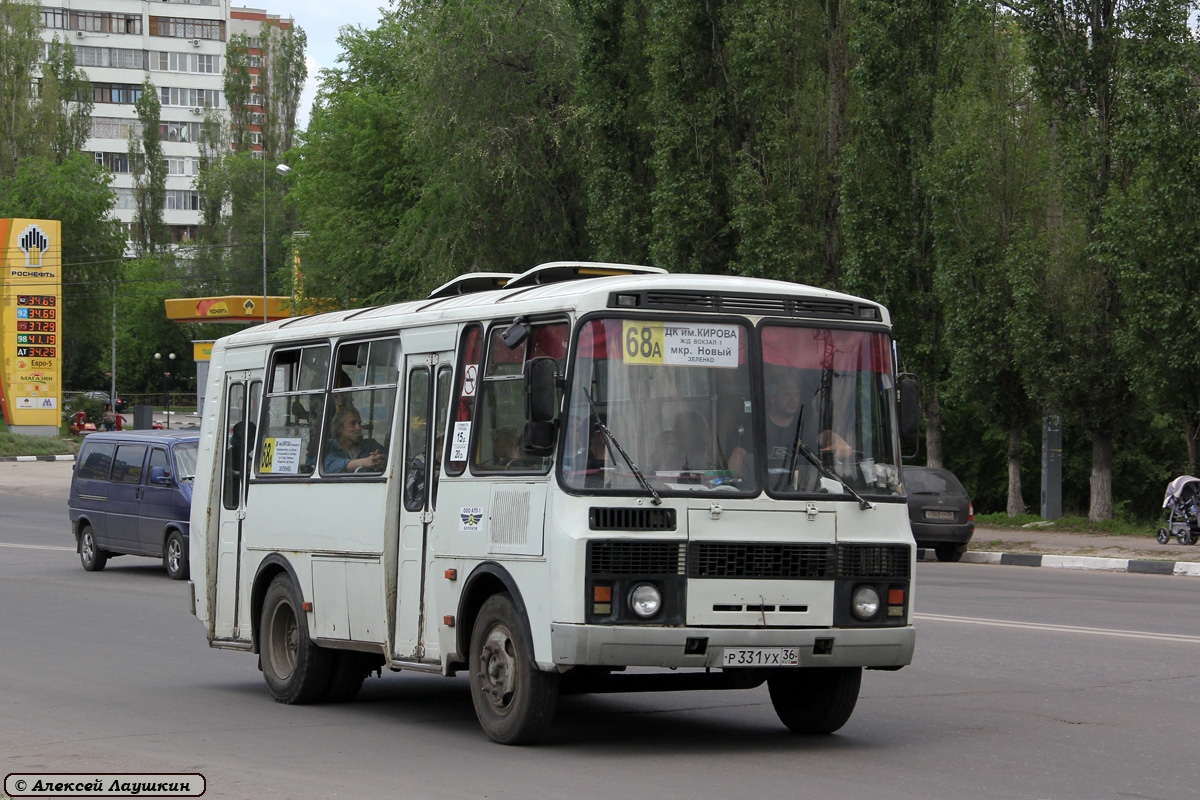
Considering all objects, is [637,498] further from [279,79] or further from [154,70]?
[154,70]

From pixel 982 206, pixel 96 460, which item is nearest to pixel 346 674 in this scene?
pixel 96 460

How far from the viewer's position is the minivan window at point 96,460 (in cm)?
2408

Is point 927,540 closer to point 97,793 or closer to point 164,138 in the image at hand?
point 97,793

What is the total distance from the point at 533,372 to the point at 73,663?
21.7ft

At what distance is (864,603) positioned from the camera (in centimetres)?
891

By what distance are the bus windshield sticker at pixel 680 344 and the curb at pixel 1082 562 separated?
1620 cm

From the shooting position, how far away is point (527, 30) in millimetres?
42938

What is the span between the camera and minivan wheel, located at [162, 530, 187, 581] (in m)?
22.0

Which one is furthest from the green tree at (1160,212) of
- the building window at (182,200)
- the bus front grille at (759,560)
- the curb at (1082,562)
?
the building window at (182,200)

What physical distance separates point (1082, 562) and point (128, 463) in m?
14.7

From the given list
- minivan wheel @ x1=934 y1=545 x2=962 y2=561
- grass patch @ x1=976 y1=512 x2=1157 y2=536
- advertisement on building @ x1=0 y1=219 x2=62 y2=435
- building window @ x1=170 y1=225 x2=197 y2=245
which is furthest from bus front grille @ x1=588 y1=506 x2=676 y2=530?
building window @ x1=170 y1=225 x2=197 y2=245

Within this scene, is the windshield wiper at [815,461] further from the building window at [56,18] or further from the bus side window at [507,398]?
the building window at [56,18]

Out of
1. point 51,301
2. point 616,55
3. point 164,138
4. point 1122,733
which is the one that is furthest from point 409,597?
point 164,138

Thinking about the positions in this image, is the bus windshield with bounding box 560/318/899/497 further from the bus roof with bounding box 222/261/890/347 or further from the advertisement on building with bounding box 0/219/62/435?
the advertisement on building with bounding box 0/219/62/435
